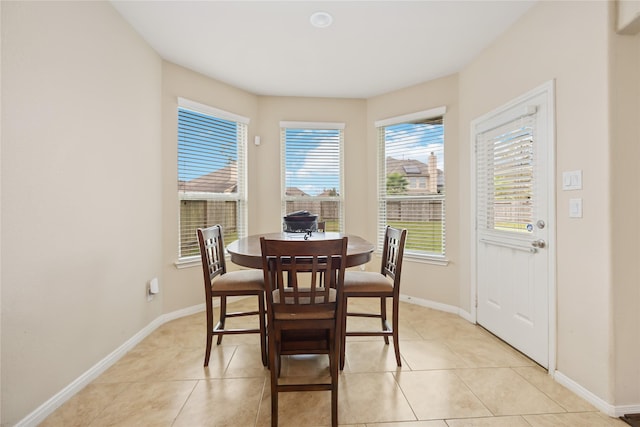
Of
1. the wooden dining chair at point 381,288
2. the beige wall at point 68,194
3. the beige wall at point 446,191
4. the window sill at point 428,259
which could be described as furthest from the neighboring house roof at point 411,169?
the beige wall at point 68,194

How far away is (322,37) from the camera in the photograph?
8.45 feet

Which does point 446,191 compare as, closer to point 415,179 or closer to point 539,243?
point 415,179

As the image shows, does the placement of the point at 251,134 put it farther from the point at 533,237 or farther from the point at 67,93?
the point at 533,237

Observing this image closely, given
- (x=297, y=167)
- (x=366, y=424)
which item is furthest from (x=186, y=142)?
(x=366, y=424)

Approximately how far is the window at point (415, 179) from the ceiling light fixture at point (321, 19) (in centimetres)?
157

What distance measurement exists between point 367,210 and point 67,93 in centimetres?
310

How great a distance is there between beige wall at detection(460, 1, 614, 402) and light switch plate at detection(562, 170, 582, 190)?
27 mm

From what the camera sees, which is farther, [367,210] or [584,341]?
[367,210]

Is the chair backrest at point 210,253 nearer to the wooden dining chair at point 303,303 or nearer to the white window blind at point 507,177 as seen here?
the wooden dining chair at point 303,303

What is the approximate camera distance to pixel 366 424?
155 centimetres

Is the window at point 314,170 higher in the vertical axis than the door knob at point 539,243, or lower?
higher

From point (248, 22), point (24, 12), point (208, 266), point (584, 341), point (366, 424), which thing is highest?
point (248, 22)

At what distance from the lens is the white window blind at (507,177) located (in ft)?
7.34

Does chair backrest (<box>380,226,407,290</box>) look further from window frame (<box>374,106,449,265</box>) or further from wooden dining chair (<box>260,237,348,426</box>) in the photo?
window frame (<box>374,106,449,265</box>)
